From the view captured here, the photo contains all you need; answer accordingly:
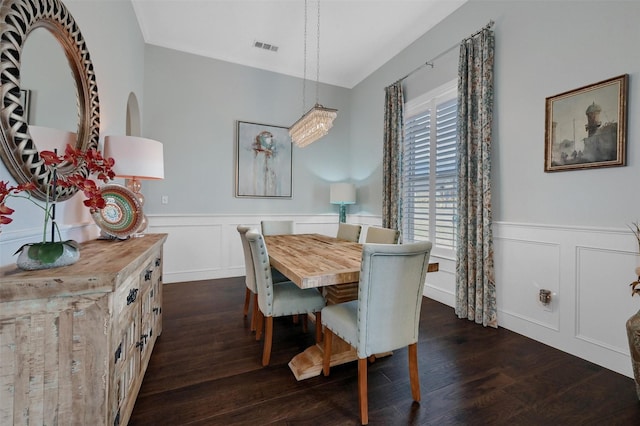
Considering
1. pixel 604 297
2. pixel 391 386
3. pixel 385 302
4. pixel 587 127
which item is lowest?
pixel 391 386

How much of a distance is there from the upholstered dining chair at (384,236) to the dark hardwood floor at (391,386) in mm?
882

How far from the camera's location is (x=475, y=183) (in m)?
2.77

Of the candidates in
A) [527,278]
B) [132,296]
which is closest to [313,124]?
[132,296]

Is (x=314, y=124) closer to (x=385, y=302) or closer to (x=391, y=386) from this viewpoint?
(x=385, y=302)

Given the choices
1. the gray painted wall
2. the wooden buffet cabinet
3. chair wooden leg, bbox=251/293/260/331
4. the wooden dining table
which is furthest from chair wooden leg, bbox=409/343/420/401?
the gray painted wall

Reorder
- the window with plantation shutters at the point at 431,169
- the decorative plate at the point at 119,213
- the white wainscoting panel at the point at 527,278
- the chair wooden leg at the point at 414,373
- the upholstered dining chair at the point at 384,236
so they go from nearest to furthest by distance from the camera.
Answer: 1. the chair wooden leg at the point at 414,373
2. the decorative plate at the point at 119,213
3. the white wainscoting panel at the point at 527,278
4. the upholstered dining chair at the point at 384,236
5. the window with plantation shutters at the point at 431,169

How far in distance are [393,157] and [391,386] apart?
9.58ft

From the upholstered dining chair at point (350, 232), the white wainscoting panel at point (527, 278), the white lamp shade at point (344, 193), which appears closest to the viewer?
the white wainscoting panel at point (527, 278)

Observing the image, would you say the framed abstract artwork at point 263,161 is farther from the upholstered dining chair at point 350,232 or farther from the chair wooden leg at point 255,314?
the chair wooden leg at point 255,314

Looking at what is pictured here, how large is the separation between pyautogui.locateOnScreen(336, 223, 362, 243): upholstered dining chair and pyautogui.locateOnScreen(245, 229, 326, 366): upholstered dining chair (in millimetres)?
1117

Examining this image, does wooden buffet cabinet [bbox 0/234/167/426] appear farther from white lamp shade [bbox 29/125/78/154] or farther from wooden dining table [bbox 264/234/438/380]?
wooden dining table [bbox 264/234/438/380]

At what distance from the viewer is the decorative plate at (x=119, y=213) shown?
1.79 m

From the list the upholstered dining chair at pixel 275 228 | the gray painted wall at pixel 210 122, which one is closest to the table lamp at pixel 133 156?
the upholstered dining chair at pixel 275 228

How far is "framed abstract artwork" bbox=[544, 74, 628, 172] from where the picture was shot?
6.30 ft
